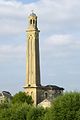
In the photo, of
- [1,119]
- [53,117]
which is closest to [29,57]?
[1,119]

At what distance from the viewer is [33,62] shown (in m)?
149

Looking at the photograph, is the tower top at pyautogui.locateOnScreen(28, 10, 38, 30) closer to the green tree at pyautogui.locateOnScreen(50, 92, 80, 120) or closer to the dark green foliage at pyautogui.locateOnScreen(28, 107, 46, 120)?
the dark green foliage at pyautogui.locateOnScreen(28, 107, 46, 120)

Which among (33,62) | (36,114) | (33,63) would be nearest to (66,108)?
(36,114)

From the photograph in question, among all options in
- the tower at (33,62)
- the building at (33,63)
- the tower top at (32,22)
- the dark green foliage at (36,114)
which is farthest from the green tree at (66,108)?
the tower top at (32,22)

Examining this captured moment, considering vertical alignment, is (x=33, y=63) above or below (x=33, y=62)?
below

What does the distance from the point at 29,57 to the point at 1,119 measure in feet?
222

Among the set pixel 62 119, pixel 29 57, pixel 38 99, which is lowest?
pixel 62 119

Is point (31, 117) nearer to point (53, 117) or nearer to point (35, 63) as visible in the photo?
point (53, 117)

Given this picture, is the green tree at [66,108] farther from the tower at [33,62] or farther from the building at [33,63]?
the tower at [33,62]

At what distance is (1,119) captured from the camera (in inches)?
3282

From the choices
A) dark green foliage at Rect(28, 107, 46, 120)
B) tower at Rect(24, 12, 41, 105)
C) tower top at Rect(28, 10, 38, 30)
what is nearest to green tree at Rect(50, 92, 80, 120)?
dark green foliage at Rect(28, 107, 46, 120)

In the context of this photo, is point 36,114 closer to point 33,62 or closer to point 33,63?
point 33,62

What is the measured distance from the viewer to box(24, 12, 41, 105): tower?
14850 centimetres

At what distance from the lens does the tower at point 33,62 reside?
5846 inches
